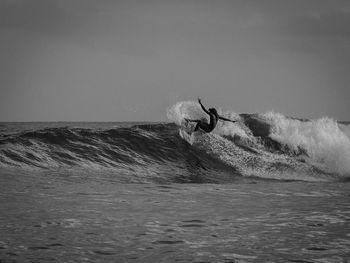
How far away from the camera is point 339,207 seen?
7.48 meters

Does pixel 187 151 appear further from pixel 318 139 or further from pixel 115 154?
pixel 318 139

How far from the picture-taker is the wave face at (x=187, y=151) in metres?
13.1

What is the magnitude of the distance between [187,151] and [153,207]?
1043 centimetres

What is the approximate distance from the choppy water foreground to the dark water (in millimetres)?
13

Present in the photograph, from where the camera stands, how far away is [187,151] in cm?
1752

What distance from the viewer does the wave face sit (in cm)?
1309

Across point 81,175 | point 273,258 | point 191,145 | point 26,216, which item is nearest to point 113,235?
point 26,216

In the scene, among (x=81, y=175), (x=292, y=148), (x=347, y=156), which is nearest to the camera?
(x=81, y=175)

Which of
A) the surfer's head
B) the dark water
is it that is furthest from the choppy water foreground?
the surfer's head

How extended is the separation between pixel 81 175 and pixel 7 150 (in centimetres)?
331

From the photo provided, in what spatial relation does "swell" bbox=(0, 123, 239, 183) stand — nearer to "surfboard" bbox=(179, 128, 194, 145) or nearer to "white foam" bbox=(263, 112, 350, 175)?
"surfboard" bbox=(179, 128, 194, 145)

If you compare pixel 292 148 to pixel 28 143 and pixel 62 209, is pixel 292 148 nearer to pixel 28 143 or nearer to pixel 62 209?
pixel 28 143

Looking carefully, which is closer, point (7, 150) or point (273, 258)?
point (273, 258)

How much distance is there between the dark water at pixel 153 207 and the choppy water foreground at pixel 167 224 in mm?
13
